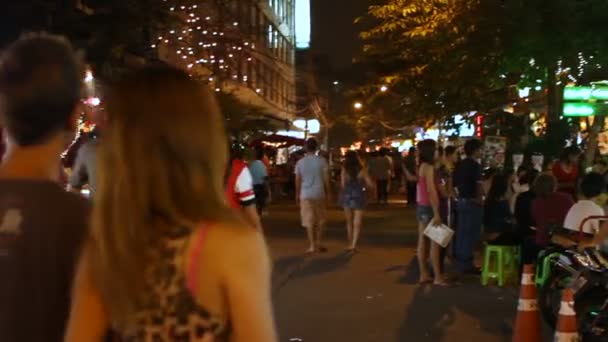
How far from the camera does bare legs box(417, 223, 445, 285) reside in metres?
11.2

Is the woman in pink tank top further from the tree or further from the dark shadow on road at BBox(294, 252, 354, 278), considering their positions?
the tree

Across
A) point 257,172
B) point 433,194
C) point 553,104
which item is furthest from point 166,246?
point 257,172

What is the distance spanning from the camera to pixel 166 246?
220 centimetres

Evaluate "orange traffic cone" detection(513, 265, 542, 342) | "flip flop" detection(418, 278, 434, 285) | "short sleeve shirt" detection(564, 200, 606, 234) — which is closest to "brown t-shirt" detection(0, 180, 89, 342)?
"orange traffic cone" detection(513, 265, 542, 342)

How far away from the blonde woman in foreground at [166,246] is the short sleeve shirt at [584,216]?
21.5 ft

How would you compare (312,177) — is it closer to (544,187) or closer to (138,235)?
(544,187)

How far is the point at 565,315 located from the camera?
6.03 m

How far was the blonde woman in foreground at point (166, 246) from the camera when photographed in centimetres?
217

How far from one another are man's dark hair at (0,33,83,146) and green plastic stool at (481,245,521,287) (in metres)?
9.19

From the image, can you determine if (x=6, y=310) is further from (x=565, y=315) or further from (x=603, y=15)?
(x=603, y=15)

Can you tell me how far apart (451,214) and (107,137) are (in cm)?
1069

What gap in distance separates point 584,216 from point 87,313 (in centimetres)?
687

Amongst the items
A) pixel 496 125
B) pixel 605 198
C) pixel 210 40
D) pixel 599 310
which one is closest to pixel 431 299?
pixel 605 198

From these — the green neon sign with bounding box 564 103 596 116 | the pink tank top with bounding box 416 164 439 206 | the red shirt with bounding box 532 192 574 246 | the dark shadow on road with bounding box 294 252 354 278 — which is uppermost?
the green neon sign with bounding box 564 103 596 116
